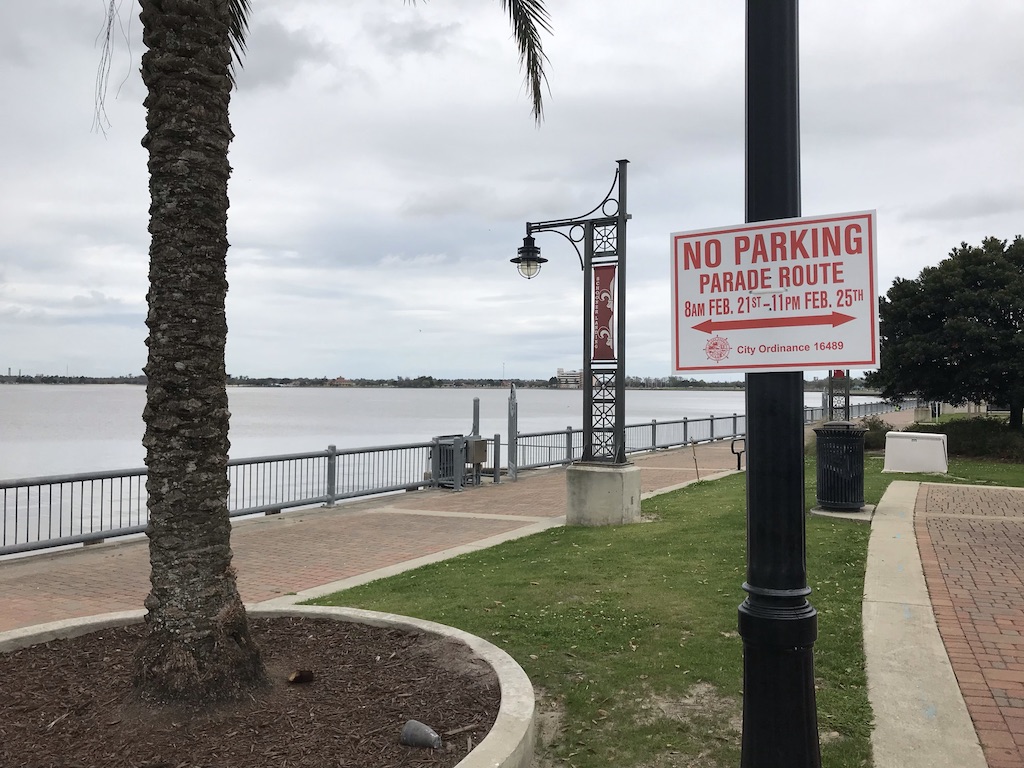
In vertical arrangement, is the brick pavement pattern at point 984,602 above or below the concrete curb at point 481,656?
below

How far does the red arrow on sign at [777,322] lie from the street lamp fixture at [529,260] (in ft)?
35.1

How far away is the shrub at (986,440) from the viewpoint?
20.1m

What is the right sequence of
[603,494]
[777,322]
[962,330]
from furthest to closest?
[962,330] < [603,494] < [777,322]

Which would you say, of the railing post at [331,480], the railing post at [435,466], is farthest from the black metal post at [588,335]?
the railing post at [435,466]

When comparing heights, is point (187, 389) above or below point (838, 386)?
below

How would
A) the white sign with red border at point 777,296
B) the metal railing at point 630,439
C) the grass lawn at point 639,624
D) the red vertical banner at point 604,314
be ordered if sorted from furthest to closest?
the metal railing at point 630,439 → the red vertical banner at point 604,314 → the grass lawn at point 639,624 → the white sign with red border at point 777,296

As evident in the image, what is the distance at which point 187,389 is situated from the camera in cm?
399

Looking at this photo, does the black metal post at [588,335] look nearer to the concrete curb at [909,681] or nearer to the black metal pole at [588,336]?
the black metal pole at [588,336]

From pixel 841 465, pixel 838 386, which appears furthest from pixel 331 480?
pixel 838 386

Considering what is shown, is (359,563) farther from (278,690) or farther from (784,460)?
(784,460)

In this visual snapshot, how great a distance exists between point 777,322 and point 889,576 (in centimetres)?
574

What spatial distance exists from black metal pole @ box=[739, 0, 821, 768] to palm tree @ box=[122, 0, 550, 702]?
259 cm

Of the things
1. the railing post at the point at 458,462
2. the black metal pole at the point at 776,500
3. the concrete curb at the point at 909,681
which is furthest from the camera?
the railing post at the point at 458,462

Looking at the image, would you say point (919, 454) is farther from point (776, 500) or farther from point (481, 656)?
point (776, 500)
